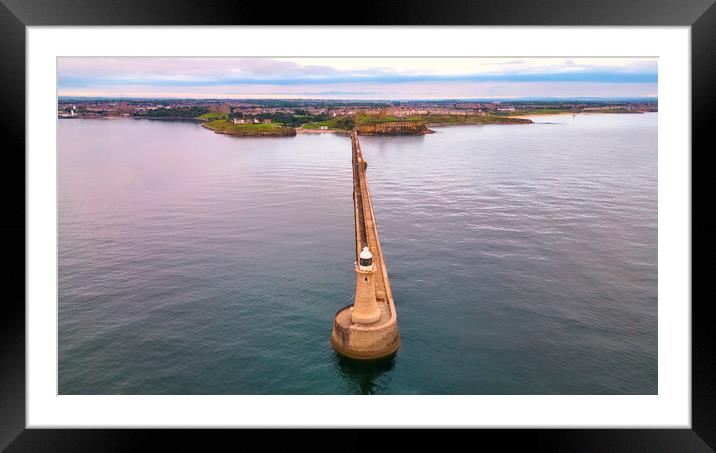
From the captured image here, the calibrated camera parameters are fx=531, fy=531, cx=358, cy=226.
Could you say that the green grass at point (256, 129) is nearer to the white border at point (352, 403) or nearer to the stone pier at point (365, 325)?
the stone pier at point (365, 325)

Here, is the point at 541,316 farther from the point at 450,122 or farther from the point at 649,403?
the point at 450,122

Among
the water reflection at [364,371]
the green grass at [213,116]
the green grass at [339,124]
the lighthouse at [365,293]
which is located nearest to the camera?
the water reflection at [364,371]

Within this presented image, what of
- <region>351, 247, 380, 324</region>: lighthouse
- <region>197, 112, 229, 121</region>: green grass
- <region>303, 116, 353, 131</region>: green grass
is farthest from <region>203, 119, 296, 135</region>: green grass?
<region>351, 247, 380, 324</region>: lighthouse

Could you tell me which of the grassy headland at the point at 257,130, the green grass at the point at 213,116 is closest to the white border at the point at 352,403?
the grassy headland at the point at 257,130

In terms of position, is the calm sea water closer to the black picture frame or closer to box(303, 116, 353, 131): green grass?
the black picture frame

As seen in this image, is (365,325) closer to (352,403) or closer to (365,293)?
(365,293)

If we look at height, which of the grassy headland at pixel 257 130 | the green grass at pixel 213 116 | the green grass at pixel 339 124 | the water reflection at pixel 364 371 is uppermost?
the green grass at pixel 213 116
